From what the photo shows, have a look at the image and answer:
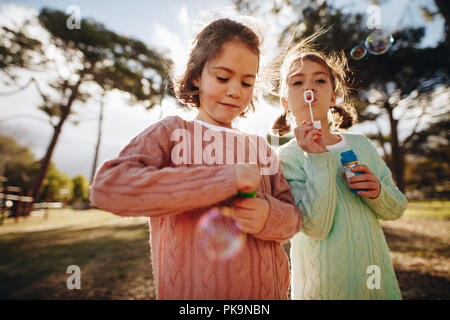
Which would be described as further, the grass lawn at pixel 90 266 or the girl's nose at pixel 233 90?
the grass lawn at pixel 90 266

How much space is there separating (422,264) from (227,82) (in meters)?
5.57

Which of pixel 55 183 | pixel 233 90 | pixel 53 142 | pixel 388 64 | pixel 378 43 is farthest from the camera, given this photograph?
pixel 55 183

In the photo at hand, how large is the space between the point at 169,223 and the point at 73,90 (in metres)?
14.5

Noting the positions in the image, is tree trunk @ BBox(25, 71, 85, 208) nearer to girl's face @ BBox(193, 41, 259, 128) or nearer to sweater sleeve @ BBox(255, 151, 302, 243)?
girl's face @ BBox(193, 41, 259, 128)

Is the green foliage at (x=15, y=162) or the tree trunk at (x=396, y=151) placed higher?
the green foliage at (x=15, y=162)

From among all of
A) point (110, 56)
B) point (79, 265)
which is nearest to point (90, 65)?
point (110, 56)

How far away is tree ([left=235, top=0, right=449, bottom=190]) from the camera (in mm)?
6035

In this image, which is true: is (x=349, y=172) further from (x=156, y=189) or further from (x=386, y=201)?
(x=156, y=189)

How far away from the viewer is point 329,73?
1645mm

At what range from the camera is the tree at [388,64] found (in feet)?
19.8

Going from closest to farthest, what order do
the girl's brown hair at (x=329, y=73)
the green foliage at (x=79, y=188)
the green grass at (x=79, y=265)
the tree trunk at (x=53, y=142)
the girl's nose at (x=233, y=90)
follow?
1. the girl's nose at (x=233, y=90)
2. the girl's brown hair at (x=329, y=73)
3. the green grass at (x=79, y=265)
4. the tree trunk at (x=53, y=142)
5. the green foliage at (x=79, y=188)

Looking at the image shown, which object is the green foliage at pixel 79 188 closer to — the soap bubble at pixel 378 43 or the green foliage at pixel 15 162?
the green foliage at pixel 15 162

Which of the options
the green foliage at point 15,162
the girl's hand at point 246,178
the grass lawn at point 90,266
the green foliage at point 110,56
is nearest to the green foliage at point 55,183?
the green foliage at point 15,162

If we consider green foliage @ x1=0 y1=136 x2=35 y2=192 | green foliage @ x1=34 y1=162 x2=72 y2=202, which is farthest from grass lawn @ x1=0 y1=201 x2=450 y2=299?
green foliage @ x1=34 y1=162 x2=72 y2=202
